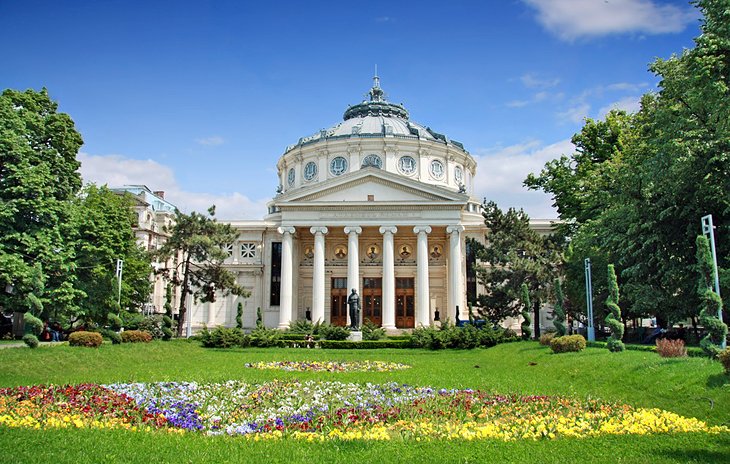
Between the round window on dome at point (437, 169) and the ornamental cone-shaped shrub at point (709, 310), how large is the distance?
44.0 metres

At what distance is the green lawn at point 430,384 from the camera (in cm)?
871

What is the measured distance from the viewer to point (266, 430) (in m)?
10.6

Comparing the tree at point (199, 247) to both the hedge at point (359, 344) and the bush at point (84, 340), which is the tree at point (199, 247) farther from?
the bush at point (84, 340)

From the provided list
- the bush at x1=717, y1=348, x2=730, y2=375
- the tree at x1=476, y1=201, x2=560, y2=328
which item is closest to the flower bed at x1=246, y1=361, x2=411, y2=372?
the bush at x1=717, y1=348, x2=730, y2=375

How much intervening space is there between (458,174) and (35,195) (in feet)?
138

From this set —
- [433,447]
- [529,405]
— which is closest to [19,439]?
[433,447]

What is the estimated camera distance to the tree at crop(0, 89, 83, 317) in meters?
32.2

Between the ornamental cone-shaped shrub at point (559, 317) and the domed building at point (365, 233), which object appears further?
the domed building at point (365, 233)

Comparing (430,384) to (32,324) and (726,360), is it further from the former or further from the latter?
(32,324)

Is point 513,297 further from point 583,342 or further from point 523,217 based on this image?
point 583,342

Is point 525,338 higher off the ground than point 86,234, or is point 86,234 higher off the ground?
point 86,234

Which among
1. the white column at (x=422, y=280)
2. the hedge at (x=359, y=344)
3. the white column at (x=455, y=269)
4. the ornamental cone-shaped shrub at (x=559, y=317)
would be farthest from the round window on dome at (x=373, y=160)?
the ornamental cone-shaped shrub at (x=559, y=317)

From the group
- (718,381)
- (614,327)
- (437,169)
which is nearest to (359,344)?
(614,327)

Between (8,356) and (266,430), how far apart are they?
13786mm
